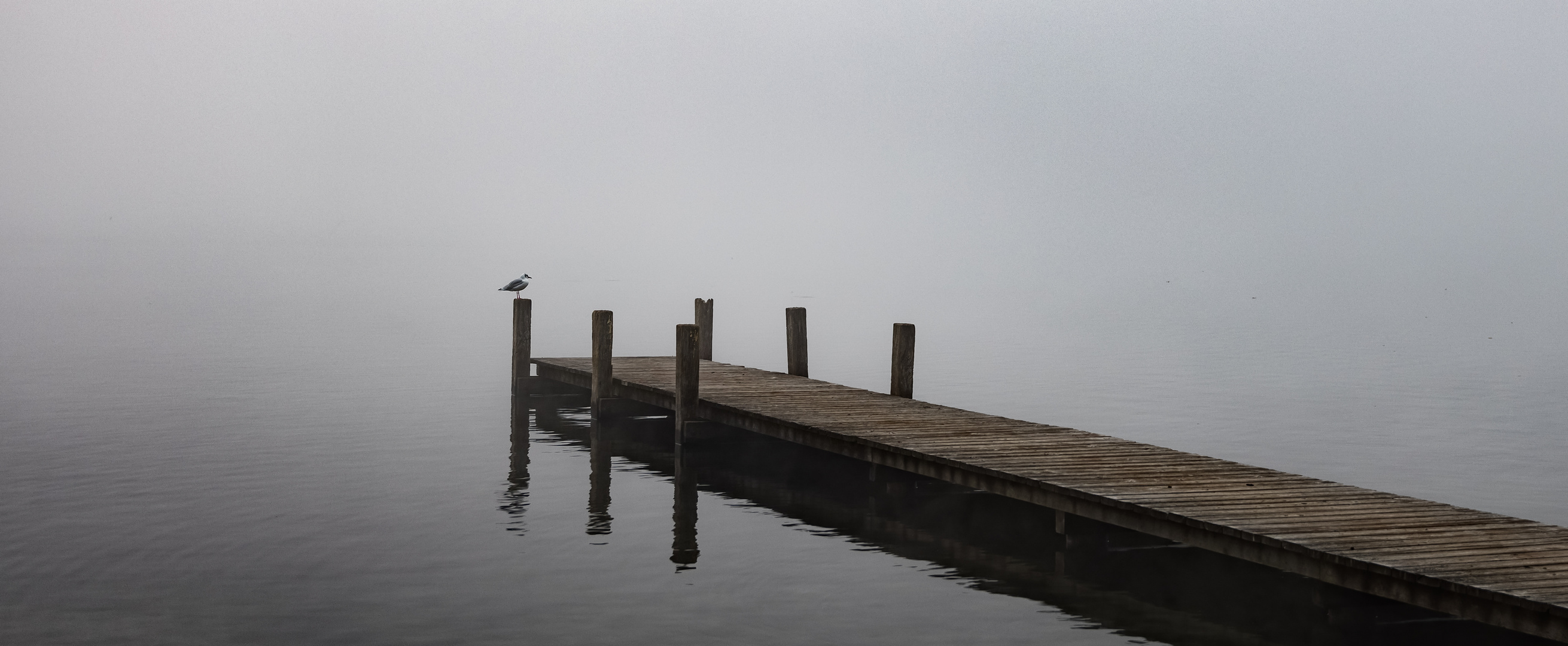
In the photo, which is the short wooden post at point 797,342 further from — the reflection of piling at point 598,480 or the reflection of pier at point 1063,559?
the reflection of piling at point 598,480

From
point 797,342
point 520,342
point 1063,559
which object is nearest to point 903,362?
point 797,342

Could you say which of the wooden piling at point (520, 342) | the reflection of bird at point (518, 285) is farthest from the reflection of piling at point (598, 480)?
the reflection of bird at point (518, 285)

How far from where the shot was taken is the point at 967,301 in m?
81.5

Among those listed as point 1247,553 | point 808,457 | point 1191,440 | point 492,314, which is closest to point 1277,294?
point 492,314

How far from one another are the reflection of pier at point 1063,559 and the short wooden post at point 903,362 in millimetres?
1383

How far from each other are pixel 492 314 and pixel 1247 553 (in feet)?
177

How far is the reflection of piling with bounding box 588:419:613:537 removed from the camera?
1555 cm

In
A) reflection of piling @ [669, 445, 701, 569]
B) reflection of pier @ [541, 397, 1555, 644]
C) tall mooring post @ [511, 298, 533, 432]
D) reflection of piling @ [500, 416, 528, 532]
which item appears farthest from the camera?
tall mooring post @ [511, 298, 533, 432]

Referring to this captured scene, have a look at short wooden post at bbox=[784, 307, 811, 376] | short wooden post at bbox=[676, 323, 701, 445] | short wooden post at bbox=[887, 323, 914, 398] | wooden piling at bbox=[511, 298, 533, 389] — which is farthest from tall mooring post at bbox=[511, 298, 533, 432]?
short wooden post at bbox=[887, 323, 914, 398]

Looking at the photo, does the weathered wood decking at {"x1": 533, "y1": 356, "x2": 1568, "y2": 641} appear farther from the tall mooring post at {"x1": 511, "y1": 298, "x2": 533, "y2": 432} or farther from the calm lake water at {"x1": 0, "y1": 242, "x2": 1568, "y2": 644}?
the tall mooring post at {"x1": 511, "y1": 298, "x2": 533, "y2": 432}

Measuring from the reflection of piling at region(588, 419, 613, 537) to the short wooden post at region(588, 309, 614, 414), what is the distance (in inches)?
17.2

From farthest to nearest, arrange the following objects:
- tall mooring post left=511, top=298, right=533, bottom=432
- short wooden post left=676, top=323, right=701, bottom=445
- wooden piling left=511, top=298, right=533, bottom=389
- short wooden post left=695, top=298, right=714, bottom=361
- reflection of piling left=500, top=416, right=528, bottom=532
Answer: short wooden post left=695, top=298, right=714, bottom=361, wooden piling left=511, top=298, right=533, bottom=389, tall mooring post left=511, top=298, right=533, bottom=432, short wooden post left=676, top=323, right=701, bottom=445, reflection of piling left=500, top=416, right=528, bottom=532

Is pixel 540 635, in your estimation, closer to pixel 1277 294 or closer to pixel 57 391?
pixel 57 391

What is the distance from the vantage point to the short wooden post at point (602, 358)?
2042 centimetres
